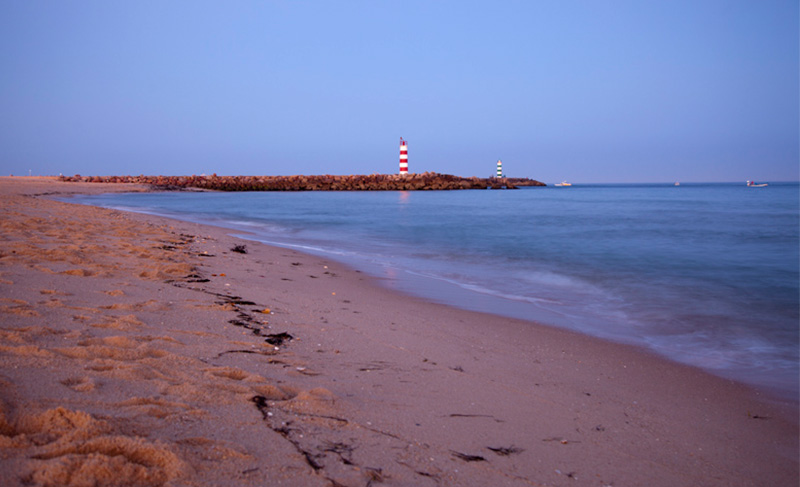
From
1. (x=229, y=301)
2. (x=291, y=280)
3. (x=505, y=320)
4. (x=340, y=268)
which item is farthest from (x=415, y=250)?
(x=229, y=301)

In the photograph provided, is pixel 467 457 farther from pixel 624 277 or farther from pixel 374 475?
pixel 624 277

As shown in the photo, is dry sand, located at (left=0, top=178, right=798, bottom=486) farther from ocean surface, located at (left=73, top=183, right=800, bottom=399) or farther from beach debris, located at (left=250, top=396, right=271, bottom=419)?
ocean surface, located at (left=73, top=183, right=800, bottom=399)

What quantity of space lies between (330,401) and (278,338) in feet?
3.89

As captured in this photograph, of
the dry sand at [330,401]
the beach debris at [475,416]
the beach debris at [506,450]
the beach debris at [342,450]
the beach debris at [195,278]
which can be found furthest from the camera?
the beach debris at [195,278]

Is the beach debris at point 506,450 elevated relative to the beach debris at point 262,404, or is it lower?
lower

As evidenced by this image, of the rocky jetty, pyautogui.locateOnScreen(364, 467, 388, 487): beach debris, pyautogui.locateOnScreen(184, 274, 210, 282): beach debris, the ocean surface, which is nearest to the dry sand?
pyautogui.locateOnScreen(364, 467, 388, 487): beach debris

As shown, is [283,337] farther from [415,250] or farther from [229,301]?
[415,250]

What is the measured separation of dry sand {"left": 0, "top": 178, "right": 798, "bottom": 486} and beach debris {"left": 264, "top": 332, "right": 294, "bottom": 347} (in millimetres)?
24

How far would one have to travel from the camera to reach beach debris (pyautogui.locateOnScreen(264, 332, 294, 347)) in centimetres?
338

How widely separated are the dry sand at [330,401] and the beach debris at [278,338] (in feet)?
0.08

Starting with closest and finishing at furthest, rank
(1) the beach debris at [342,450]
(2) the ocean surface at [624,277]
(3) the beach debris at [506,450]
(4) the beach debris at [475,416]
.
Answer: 1. (1) the beach debris at [342,450]
2. (3) the beach debris at [506,450]
3. (4) the beach debris at [475,416]
4. (2) the ocean surface at [624,277]

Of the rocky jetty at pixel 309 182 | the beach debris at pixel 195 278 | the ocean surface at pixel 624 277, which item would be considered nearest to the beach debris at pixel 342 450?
the ocean surface at pixel 624 277

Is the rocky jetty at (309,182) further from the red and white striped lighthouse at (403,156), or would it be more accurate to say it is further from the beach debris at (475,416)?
the beach debris at (475,416)

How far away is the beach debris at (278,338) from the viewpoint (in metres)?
3.38
